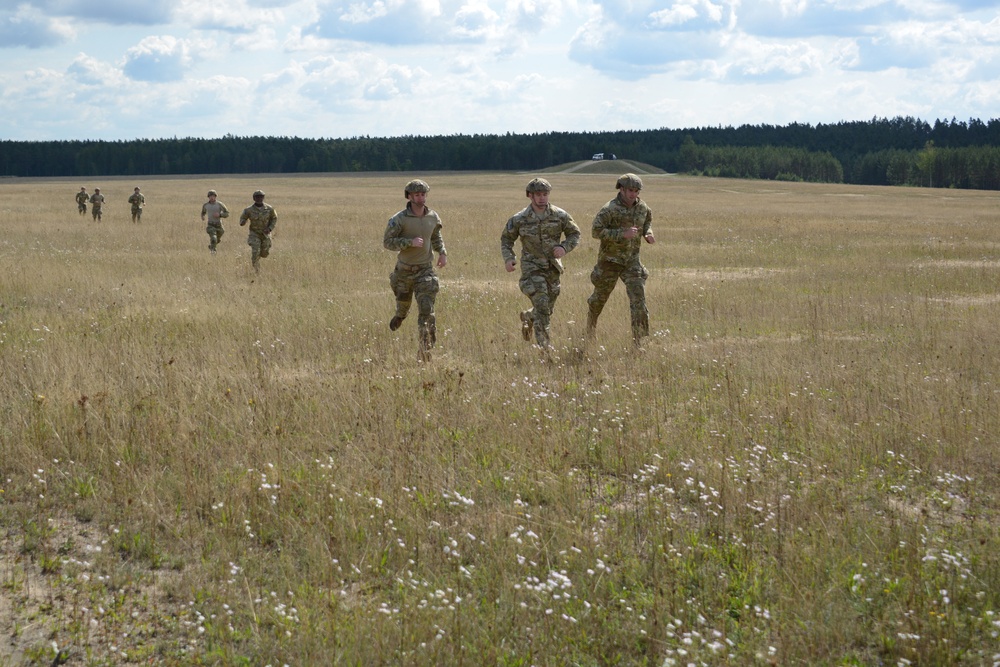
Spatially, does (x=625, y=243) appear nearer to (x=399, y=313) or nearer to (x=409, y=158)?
(x=399, y=313)

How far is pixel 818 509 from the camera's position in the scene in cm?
602

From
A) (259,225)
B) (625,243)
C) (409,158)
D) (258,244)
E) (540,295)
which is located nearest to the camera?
(540,295)

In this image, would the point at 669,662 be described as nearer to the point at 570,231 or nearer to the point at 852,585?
the point at 852,585

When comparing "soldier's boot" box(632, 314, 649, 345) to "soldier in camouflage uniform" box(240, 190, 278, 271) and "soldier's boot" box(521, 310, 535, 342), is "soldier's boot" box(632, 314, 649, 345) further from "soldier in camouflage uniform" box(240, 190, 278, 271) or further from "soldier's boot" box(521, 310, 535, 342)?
"soldier in camouflage uniform" box(240, 190, 278, 271)

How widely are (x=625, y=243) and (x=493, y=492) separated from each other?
5527 mm

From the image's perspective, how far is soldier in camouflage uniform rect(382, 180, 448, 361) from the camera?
10797 millimetres

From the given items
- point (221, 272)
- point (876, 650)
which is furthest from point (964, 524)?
point (221, 272)

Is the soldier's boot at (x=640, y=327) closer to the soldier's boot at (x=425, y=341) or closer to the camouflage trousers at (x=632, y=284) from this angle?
the camouflage trousers at (x=632, y=284)

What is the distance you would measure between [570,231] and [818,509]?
18.3 ft

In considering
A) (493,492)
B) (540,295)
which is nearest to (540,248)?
(540,295)

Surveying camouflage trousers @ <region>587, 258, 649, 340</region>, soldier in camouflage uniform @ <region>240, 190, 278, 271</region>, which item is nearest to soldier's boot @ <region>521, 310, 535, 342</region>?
camouflage trousers @ <region>587, 258, 649, 340</region>

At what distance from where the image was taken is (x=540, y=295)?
10906 mm

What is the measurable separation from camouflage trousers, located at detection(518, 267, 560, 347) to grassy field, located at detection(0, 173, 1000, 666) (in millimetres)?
430

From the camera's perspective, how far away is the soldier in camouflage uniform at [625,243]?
11.1 meters
